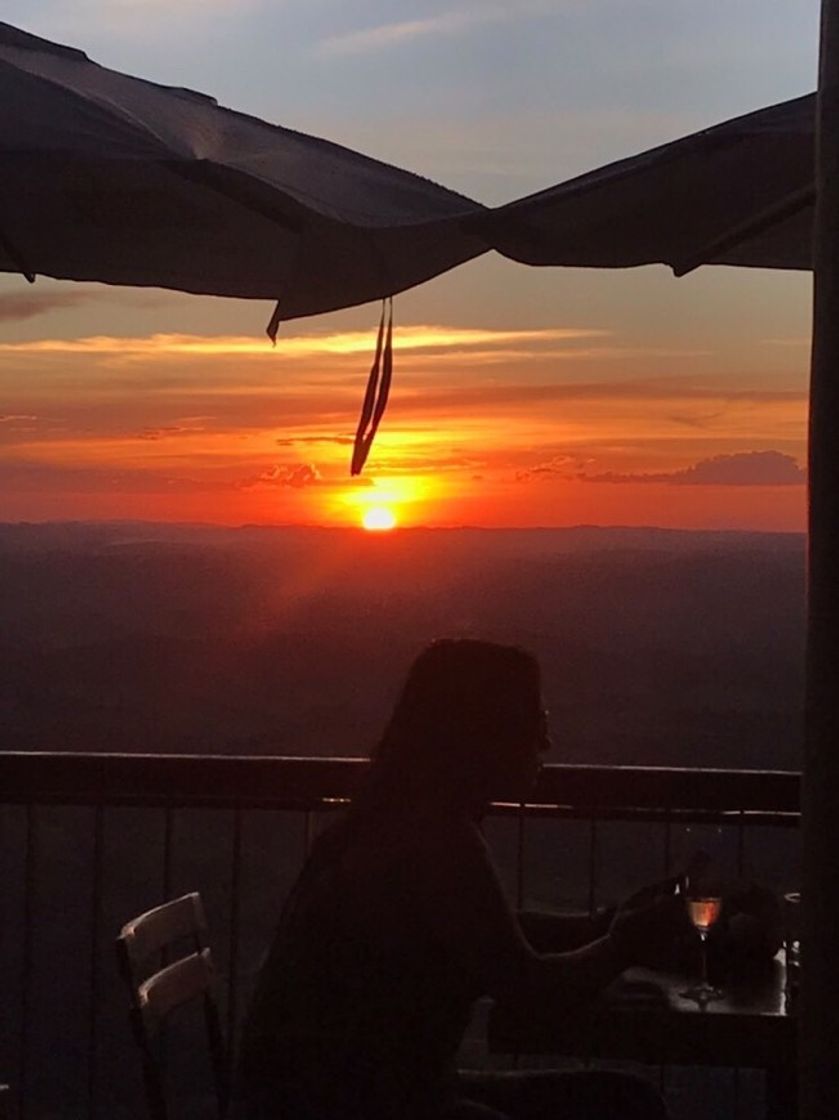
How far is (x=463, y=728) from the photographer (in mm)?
3041

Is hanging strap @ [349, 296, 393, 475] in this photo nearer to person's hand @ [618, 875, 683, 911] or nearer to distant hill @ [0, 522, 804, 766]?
person's hand @ [618, 875, 683, 911]

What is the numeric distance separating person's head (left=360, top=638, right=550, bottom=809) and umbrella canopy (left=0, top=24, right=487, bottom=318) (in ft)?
2.81

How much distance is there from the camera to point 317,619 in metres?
128

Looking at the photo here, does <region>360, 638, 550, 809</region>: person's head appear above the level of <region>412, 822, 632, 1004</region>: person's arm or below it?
above

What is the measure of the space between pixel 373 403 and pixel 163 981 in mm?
1315

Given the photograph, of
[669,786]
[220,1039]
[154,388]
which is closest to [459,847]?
[220,1039]

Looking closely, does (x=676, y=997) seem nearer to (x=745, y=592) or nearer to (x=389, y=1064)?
(x=389, y=1064)

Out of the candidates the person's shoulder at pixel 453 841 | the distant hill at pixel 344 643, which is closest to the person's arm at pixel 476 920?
the person's shoulder at pixel 453 841

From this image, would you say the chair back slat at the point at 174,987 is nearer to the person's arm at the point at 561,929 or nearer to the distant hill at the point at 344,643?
the person's arm at the point at 561,929

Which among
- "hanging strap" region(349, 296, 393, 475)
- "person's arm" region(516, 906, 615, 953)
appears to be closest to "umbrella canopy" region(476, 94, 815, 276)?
"hanging strap" region(349, 296, 393, 475)

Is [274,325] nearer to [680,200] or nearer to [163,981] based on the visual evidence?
[680,200]

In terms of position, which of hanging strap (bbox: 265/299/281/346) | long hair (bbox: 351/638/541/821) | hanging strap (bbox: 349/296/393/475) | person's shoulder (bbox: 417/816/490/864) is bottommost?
person's shoulder (bbox: 417/816/490/864)

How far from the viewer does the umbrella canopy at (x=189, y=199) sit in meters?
2.98

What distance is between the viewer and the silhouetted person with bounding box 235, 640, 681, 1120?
282 centimetres
